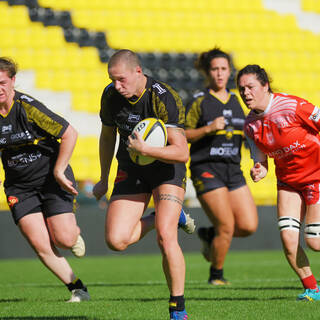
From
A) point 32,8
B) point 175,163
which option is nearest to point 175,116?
point 175,163

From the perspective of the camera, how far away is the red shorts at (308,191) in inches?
223

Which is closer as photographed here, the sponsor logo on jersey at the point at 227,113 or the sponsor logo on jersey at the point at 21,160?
the sponsor logo on jersey at the point at 21,160

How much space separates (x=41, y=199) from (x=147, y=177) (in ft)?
4.39

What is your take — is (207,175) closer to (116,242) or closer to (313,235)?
(313,235)

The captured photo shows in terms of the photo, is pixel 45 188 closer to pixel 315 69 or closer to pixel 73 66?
pixel 73 66

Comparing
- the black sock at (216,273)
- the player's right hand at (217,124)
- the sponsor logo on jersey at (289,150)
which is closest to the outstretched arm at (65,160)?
the sponsor logo on jersey at (289,150)

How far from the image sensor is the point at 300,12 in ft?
52.6

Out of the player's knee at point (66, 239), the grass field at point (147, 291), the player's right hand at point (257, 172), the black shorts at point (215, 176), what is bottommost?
the grass field at point (147, 291)

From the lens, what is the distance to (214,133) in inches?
313

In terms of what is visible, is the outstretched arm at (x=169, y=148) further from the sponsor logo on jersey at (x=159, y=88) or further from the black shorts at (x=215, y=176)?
the black shorts at (x=215, y=176)

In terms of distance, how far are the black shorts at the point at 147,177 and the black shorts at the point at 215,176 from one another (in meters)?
2.38

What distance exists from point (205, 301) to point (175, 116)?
6.03ft

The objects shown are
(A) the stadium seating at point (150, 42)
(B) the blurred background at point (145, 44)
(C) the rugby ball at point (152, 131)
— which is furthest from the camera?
(A) the stadium seating at point (150, 42)

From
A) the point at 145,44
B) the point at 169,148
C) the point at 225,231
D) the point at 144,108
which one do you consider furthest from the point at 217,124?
the point at 145,44
